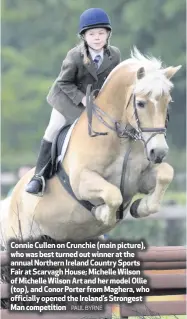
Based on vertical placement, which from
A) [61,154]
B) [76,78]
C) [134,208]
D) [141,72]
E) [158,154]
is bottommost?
[134,208]

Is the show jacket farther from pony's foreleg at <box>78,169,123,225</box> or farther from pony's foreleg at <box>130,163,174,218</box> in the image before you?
pony's foreleg at <box>130,163,174,218</box>

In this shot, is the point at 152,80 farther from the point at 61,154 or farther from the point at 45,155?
the point at 45,155

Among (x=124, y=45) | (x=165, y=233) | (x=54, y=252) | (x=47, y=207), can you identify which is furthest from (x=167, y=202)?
(x=54, y=252)

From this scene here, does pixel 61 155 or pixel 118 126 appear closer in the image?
pixel 118 126

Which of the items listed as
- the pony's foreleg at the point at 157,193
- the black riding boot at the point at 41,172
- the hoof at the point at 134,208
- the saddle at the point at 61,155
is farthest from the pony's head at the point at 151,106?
the black riding boot at the point at 41,172

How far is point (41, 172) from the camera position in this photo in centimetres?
711

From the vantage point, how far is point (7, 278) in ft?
19.0

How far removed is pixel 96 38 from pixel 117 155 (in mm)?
817

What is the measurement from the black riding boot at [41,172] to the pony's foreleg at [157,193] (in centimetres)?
82

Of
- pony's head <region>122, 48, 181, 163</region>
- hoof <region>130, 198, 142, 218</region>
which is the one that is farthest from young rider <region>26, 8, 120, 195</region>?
→ hoof <region>130, 198, 142, 218</region>

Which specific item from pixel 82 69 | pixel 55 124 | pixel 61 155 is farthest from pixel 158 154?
pixel 55 124

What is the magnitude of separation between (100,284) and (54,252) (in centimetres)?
35

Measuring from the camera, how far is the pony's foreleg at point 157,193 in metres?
6.38

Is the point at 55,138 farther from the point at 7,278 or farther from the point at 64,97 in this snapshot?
the point at 7,278
